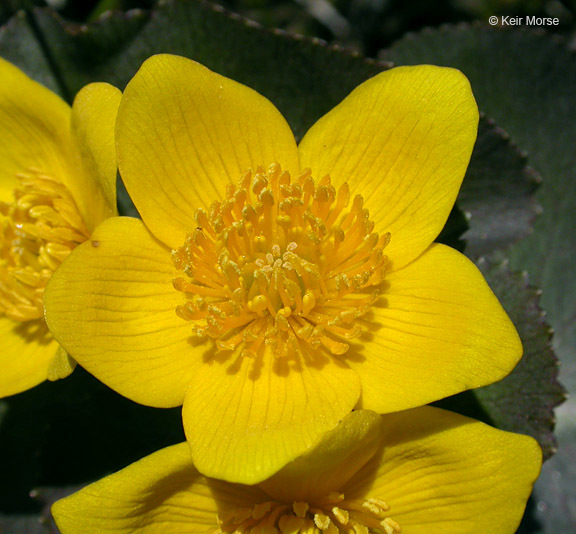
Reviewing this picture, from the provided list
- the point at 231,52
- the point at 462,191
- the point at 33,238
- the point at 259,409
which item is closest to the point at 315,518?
the point at 259,409

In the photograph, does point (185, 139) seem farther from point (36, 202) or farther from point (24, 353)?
point (24, 353)

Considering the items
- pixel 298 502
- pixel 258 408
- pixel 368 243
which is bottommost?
pixel 298 502

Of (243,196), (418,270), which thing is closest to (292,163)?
(243,196)

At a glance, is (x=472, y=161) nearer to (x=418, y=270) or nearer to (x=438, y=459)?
(x=418, y=270)

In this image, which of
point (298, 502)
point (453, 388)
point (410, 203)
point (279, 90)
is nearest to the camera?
point (453, 388)

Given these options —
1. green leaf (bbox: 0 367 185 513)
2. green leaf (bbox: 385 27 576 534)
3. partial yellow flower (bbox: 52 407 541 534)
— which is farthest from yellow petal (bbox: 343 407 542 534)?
green leaf (bbox: 385 27 576 534)

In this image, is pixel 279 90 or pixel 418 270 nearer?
pixel 418 270

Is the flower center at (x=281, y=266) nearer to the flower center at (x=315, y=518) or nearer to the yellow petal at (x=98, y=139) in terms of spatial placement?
the yellow petal at (x=98, y=139)
